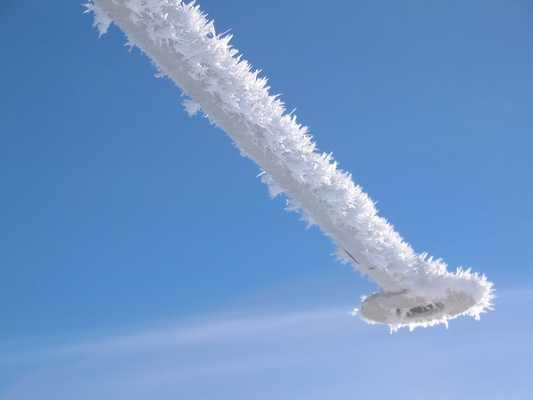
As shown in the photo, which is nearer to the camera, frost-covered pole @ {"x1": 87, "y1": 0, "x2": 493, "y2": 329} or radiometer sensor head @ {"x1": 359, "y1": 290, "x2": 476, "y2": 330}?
frost-covered pole @ {"x1": 87, "y1": 0, "x2": 493, "y2": 329}

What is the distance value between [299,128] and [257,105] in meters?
0.25

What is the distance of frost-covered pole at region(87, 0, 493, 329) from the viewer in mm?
1419

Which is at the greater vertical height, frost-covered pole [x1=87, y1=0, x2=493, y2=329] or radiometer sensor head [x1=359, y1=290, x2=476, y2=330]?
frost-covered pole [x1=87, y1=0, x2=493, y2=329]

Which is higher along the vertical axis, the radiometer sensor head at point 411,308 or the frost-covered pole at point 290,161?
the frost-covered pole at point 290,161

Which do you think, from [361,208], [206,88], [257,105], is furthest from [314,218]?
[206,88]

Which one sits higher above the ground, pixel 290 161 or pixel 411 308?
pixel 290 161

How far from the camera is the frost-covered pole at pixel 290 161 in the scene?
1419 mm

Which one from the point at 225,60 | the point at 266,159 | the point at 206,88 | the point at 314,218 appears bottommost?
the point at 314,218

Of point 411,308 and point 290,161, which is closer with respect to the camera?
point 290,161

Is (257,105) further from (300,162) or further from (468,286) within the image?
(468,286)

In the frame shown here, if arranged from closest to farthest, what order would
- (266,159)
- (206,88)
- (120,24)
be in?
(120,24) → (206,88) → (266,159)

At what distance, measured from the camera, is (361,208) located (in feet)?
5.79

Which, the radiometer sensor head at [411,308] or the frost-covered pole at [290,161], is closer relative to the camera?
the frost-covered pole at [290,161]

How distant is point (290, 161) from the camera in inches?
64.2
